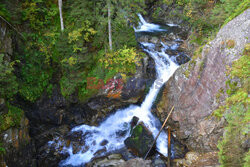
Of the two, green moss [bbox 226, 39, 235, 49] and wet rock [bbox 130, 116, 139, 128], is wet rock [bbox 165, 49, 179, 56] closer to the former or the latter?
green moss [bbox 226, 39, 235, 49]

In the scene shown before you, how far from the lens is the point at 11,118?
870cm

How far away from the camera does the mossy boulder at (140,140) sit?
9938mm

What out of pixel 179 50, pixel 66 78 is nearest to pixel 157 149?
pixel 66 78

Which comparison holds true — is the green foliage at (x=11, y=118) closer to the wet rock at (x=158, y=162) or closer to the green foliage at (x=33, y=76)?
the green foliage at (x=33, y=76)

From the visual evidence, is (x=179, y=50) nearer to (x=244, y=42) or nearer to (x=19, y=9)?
(x=244, y=42)

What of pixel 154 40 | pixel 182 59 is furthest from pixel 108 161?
pixel 154 40

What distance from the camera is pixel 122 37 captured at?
12.4m

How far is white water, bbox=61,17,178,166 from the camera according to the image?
10671 millimetres

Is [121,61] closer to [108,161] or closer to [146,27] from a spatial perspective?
[108,161]

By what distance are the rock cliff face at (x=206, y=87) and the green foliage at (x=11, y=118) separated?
10.0m

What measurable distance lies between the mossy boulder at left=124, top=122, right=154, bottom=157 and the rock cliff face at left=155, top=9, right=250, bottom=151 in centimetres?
Answer: 206

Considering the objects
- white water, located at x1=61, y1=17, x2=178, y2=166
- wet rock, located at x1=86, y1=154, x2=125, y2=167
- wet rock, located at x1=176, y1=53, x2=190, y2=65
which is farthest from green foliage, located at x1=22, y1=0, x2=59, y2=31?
wet rock, located at x1=176, y1=53, x2=190, y2=65

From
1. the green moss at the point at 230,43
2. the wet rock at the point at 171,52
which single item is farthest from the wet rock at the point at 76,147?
the green moss at the point at 230,43

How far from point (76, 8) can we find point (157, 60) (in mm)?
7902
